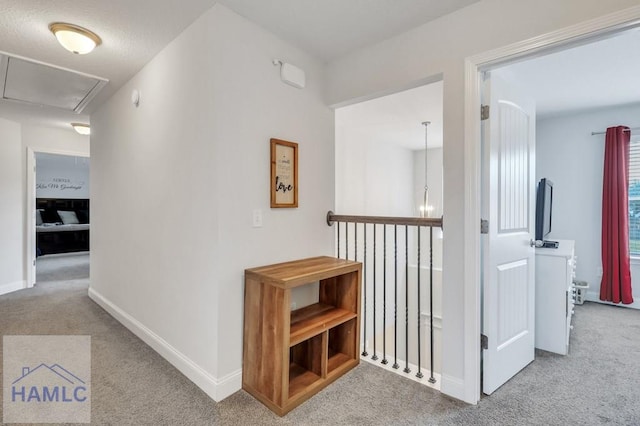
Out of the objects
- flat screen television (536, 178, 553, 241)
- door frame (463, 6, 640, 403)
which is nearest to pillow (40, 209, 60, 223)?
door frame (463, 6, 640, 403)

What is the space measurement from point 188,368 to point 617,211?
4.89m

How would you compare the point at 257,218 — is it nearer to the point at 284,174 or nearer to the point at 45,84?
the point at 284,174

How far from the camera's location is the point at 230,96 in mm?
1939

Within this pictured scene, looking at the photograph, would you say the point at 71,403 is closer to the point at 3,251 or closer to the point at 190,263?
the point at 190,263

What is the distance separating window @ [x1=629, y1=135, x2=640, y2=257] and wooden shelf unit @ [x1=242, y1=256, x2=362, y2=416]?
157 inches

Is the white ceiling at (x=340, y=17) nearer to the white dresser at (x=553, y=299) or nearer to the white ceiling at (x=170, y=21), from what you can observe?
the white ceiling at (x=170, y=21)

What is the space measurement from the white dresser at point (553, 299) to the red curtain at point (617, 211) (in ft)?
5.83

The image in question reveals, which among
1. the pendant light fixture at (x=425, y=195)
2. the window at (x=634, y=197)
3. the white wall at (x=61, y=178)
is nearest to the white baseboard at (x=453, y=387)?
the pendant light fixture at (x=425, y=195)

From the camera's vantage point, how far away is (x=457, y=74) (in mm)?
1909

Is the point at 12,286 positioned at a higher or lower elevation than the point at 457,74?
lower

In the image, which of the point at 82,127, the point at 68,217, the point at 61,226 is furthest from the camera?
the point at 68,217

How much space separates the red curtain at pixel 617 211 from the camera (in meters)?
3.70

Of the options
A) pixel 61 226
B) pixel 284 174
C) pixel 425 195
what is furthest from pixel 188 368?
pixel 61 226

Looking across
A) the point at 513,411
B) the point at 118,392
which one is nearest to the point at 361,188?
the point at 513,411
